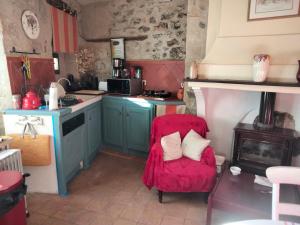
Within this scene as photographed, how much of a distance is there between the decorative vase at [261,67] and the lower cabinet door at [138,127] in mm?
1476

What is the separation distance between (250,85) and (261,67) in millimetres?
192

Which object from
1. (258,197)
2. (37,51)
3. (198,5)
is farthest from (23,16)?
(258,197)

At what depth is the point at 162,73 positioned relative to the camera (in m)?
3.54

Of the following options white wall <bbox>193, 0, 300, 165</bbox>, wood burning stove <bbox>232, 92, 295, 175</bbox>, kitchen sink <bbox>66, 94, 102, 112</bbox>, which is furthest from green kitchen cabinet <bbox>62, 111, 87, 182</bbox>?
wood burning stove <bbox>232, 92, 295, 175</bbox>

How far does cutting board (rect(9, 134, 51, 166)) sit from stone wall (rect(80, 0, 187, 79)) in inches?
80.3

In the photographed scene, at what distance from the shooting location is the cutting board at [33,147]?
2.24m

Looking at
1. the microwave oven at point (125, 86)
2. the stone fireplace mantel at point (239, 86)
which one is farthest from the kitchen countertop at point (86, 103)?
the stone fireplace mantel at point (239, 86)

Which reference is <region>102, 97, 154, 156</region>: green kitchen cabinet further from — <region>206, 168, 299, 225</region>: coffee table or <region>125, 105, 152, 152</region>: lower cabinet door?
<region>206, 168, 299, 225</region>: coffee table

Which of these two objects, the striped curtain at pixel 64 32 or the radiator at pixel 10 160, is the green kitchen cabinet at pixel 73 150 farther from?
the striped curtain at pixel 64 32

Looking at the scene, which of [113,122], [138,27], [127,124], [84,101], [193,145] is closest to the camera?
[193,145]

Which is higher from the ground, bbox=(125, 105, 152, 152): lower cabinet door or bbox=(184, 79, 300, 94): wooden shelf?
bbox=(184, 79, 300, 94): wooden shelf

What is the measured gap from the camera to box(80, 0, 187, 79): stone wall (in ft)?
11.0

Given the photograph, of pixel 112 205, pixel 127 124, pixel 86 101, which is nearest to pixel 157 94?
pixel 127 124

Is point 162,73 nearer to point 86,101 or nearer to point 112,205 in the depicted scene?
point 86,101
